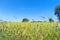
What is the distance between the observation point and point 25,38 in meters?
3.46

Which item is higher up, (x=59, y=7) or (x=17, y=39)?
(x=59, y=7)

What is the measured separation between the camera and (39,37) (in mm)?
3324

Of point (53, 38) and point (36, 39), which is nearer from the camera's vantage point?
point (36, 39)

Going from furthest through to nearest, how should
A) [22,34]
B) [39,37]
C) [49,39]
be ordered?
[22,34] → [49,39] → [39,37]

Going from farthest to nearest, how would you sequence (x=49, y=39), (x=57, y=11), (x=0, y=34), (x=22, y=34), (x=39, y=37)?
(x=57, y=11) < (x=0, y=34) < (x=22, y=34) < (x=49, y=39) < (x=39, y=37)

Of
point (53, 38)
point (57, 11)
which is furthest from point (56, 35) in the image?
point (57, 11)

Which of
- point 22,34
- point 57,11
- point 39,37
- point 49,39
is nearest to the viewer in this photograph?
point 39,37

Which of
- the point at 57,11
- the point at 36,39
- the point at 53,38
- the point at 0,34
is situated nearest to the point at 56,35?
the point at 53,38

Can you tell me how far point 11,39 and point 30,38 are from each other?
0.42 meters

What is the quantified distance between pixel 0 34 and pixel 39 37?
1.28 meters

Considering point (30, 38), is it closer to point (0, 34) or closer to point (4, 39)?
point (4, 39)

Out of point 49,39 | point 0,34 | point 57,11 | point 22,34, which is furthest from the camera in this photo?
point 57,11

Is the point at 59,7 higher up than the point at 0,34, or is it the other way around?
the point at 59,7

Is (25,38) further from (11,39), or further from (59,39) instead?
(59,39)
